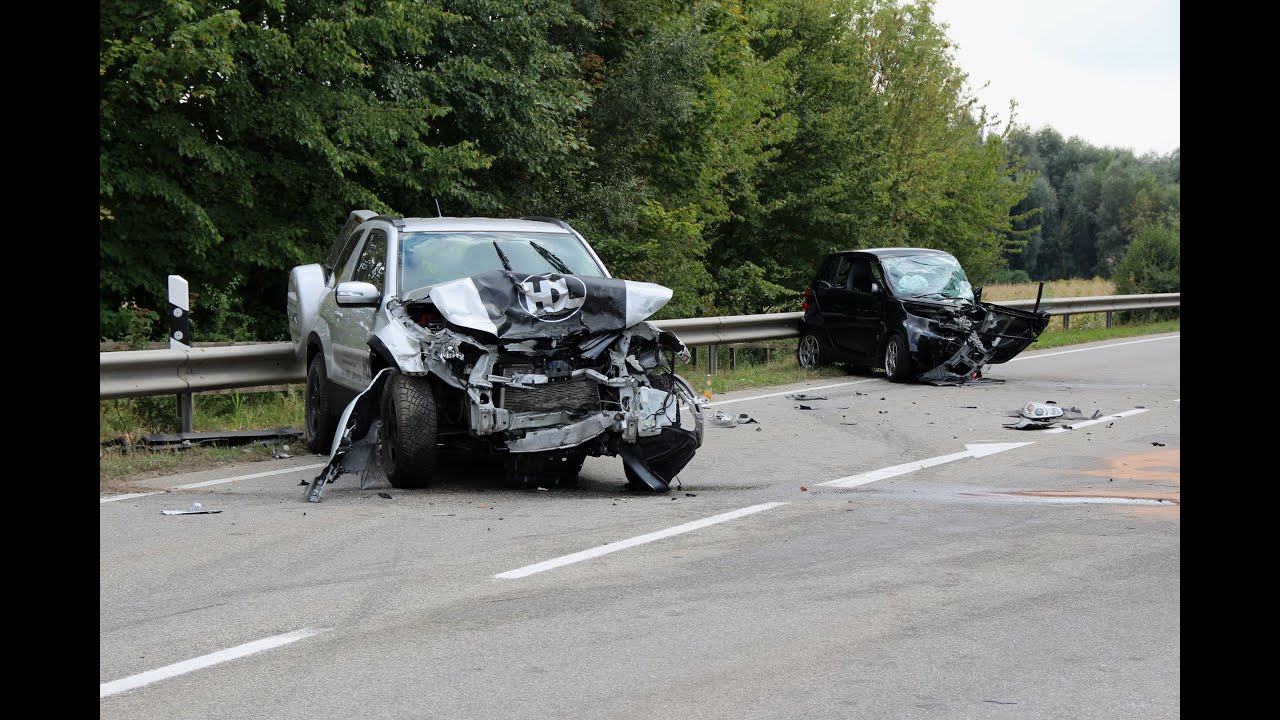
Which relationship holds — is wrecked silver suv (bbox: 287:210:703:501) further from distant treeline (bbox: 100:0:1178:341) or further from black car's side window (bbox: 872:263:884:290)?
black car's side window (bbox: 872:263:884:290)

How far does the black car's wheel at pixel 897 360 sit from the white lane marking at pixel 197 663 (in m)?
12.7

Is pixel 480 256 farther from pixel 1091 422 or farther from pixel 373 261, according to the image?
pixel 1091 422

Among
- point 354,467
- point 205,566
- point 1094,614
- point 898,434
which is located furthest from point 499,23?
point 1094,614

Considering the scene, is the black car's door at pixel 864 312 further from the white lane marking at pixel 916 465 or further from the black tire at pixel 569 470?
the black tire at pixel 569 470

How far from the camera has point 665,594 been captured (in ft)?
19.2

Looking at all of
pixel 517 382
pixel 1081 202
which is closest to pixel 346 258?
pixel 517 382

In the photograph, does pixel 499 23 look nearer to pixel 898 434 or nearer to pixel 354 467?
pixel 898 434

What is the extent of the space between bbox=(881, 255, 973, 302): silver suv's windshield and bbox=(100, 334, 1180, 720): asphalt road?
7.10 meters

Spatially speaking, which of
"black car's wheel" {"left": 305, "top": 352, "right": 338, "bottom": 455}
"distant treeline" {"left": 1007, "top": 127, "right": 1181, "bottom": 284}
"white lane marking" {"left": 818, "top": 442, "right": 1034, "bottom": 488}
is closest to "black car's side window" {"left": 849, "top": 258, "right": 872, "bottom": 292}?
"white lane marking" {"left": 818, "top": 442, "right": 1034, "bottom": 488}

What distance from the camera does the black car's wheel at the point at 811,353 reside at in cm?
1905
